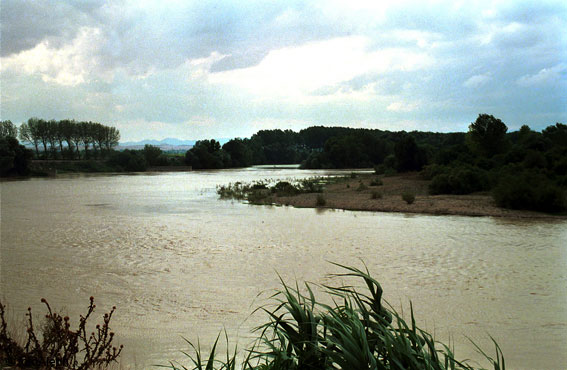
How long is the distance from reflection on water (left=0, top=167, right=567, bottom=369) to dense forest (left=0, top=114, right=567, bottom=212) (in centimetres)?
578

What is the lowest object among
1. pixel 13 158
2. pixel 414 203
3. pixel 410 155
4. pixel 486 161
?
pixel 414 203

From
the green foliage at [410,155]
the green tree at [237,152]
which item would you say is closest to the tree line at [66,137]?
the green tree at [237,152]

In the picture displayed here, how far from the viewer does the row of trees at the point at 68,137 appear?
64250mm

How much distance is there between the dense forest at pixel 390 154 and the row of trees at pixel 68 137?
12 cm

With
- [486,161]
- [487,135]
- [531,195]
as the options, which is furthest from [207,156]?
[531,195]

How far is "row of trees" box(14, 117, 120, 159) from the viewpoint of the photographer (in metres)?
64.2

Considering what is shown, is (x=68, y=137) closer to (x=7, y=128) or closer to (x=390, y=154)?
(x=7, y=128)

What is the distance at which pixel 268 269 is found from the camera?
27.6 ft

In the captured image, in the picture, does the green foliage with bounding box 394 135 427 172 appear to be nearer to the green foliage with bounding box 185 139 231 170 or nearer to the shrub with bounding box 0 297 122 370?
the shrub with bounding box 0 297 122 370

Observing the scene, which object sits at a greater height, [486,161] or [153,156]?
[153,156]

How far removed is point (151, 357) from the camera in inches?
178

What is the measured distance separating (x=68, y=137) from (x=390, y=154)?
42.0 m

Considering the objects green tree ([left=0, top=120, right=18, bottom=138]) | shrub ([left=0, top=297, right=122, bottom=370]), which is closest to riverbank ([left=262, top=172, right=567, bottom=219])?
shrub ([left=0, top=297, right=122, bottom=370])

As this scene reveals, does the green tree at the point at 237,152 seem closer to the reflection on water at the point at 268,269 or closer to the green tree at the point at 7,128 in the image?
the green tree at the point at 7,128
